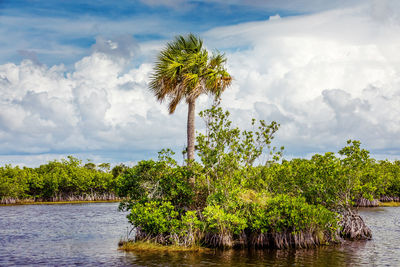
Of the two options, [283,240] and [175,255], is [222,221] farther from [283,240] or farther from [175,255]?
[283,240]

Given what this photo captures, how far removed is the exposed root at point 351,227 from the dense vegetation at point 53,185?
69.4 meters

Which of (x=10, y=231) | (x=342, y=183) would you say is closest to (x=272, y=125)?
(x=342, y=183)

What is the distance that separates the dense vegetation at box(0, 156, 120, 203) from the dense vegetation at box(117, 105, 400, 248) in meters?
67.9

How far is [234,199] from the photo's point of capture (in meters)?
29.3

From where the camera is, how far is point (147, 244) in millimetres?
28781

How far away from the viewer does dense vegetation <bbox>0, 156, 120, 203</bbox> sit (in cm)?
10079

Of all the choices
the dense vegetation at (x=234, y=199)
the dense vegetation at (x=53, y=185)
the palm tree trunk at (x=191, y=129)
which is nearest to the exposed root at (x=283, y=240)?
the dense vegetation at (x=234, y=199)

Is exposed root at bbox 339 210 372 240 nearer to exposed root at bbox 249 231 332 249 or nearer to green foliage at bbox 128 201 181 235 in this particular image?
exposed root at bbox 249 231 332 249

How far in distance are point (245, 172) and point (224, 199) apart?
3.13 metres

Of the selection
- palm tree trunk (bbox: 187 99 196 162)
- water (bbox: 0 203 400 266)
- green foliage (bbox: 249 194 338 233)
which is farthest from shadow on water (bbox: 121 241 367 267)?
palm tree trunk (bbox: 187 99 196 162)

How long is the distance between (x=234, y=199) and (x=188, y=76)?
9.99 m

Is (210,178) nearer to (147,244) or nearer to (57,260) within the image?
(147,244)

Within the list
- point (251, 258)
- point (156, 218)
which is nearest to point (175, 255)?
point (156, 218)

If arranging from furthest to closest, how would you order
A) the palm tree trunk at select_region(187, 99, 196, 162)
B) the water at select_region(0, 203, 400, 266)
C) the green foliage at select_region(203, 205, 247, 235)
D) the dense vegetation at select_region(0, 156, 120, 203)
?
1. the dense vegetation at select_region(0, 156, 120, 203)
2. the palm tree trunk at select_region(187, 99, 196, 162)
3. the green foliage at select_region(203, 205, 247, 235)
4. the water at select_region(0, 203, 400, 266)
